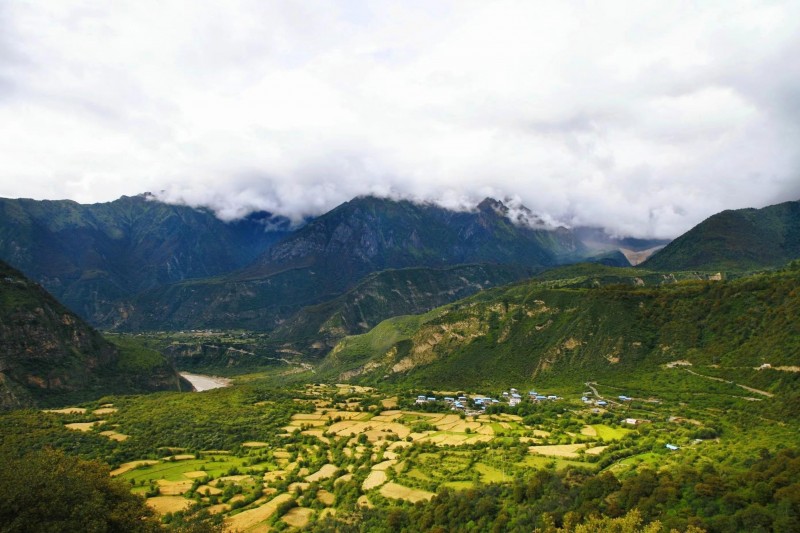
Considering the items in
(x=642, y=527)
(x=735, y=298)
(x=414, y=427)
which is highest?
(x=735, y=298)

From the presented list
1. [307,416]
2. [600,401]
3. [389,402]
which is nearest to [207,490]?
[307,416]

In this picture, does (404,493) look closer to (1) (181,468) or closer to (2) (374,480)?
(2) (374,480)

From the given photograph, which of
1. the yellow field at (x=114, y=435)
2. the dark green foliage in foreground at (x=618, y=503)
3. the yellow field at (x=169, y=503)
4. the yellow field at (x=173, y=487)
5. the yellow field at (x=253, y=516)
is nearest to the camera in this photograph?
the dark green foliage in foreground at (x=618, y=503)

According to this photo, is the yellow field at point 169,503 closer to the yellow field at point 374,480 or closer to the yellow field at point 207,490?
the yellow field at point 207,490

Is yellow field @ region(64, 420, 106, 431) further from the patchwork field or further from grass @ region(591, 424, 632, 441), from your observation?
grass @ region(591, 424, 632, 441)

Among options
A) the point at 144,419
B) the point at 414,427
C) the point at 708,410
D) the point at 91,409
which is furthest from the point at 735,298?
the point at 91,409

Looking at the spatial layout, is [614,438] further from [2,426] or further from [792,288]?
[2,426]

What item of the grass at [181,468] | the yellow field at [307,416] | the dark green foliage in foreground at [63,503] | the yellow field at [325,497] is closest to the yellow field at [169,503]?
the grass at [181,468]
